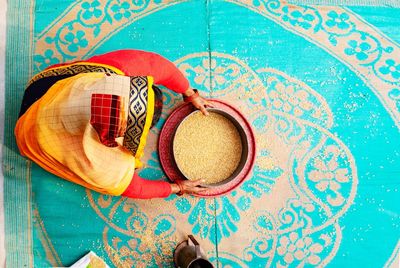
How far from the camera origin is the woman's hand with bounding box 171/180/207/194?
148 cm

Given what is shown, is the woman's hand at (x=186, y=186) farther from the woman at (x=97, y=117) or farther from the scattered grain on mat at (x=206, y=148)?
the woman at (x=97, y=117)

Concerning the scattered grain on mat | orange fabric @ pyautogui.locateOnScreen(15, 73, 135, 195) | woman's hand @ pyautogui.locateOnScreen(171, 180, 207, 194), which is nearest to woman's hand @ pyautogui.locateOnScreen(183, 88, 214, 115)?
the scattered grain on mat

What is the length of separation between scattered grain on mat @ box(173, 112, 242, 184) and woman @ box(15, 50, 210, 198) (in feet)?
0.79

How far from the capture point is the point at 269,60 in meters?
1.64

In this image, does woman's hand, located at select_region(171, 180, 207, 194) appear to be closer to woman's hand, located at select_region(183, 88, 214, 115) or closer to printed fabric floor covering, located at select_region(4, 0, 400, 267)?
printed fabric floor covering, located at select_region(4, 0, 400, 267)

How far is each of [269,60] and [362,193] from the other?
2.31 ft

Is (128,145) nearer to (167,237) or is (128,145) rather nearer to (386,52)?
(167,237)

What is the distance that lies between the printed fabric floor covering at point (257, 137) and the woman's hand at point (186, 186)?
0.28 feet

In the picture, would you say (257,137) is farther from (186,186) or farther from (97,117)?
(97,117)

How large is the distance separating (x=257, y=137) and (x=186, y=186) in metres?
0.38

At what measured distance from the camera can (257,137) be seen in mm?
1611

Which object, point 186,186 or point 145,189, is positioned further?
point 186,186

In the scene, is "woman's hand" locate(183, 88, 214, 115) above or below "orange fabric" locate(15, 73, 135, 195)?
above

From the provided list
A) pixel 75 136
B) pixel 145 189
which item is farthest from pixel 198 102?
pixel 75 136
